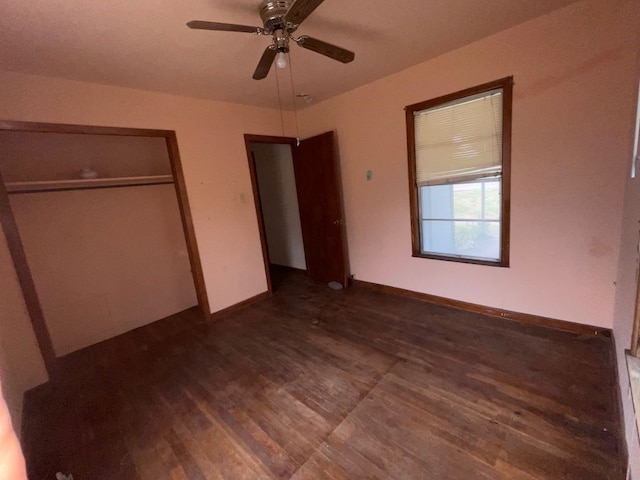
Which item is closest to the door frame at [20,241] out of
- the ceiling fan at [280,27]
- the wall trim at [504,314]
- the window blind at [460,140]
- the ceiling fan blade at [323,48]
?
the ceiling fan at [280,27]

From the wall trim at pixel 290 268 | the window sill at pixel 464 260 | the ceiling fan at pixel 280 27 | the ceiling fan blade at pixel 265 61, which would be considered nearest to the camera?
the ceiling fan at pixel 280 27

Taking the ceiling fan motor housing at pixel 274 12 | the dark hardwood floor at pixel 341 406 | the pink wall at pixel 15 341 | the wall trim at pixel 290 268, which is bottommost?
the dark hardwood floor at pixel 341 406

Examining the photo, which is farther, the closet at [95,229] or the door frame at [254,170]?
the door frame at [254,170]

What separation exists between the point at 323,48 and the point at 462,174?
1.77 metres

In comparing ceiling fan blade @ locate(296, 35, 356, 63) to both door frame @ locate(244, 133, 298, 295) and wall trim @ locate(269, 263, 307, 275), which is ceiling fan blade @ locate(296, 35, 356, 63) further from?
wall trim @ locate(269, 263, 307, 275)

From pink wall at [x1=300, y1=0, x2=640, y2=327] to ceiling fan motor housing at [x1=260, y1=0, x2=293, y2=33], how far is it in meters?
1.70

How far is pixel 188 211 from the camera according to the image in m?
2.97

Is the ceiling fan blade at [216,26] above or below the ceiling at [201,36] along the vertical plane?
below

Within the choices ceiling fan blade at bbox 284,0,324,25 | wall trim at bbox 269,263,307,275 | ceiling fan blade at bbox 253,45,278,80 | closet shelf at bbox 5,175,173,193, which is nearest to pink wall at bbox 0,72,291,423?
closet shelf at bbox 5,175,173,193

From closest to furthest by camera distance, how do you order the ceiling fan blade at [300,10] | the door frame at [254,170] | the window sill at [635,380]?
1. the window sill at [635,380]
2. the ceiling fan blade at [300,10]
3. the door frame at [254,170]

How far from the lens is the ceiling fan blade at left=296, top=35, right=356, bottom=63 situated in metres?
1.57

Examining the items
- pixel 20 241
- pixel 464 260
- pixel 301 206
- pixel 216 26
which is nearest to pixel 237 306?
pixel 301 206

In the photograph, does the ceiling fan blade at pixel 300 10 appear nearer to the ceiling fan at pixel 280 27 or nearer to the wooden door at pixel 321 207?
the ceiling fan at pixel 280 27

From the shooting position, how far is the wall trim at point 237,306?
3.22 m
